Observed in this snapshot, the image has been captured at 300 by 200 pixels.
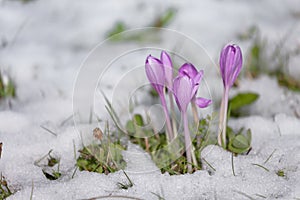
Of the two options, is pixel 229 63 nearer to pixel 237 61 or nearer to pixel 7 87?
pixel 237 61

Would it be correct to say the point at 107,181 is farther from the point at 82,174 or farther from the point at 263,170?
the point at 263,170

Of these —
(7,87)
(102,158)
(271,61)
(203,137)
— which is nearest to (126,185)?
(102,158)

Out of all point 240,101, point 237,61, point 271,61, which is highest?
point 237,61

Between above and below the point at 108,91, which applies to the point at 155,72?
above

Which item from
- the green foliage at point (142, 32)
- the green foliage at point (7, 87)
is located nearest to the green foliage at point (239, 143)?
the green foliage at point (7, 87)

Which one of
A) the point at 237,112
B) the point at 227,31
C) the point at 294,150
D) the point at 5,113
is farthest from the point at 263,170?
the point at 227,31

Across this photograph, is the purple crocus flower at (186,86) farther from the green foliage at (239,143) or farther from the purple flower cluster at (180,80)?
the green foliage at (239,143)

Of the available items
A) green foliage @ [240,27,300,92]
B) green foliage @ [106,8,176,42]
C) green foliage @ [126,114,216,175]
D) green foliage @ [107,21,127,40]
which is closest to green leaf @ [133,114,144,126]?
green foliage @ [126,114,216,175]

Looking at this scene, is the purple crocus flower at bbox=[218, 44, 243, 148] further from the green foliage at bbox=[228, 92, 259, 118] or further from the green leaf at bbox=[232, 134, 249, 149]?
the green foliage at bbox=[228, 92, 259, 118]
